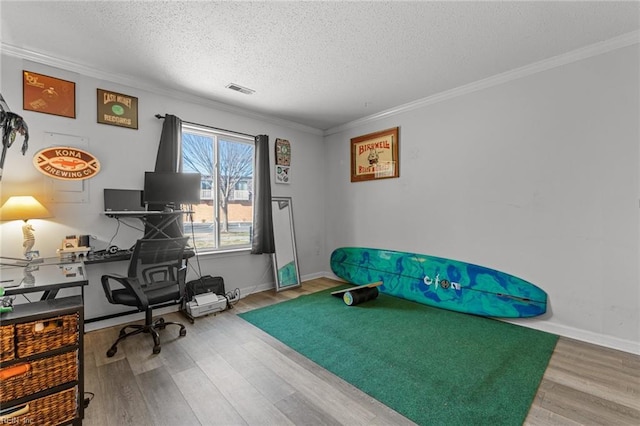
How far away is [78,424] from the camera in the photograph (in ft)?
5.01

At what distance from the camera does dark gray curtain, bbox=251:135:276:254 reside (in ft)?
13.4

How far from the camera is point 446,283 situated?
3.42 metres

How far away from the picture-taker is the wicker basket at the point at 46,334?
138 centimetres

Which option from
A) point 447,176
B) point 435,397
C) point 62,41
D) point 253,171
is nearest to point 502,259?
point 447,176

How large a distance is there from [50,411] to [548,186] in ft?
13.6

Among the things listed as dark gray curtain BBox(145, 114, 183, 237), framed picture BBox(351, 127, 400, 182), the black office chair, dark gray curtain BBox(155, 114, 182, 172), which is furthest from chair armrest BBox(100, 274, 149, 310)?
framed picture BBox(351, 127, 400, 182)

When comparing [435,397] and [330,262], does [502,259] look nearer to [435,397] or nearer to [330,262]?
[435,397]

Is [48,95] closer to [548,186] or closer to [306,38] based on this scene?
[306,38]

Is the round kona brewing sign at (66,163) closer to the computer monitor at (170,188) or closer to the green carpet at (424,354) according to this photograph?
the computer monitor at (170,188)

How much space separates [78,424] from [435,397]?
6.90ft

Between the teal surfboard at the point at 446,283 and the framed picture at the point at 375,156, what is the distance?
1.17 meters

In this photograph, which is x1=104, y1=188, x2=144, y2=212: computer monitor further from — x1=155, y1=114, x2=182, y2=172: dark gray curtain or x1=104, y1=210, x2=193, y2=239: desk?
x1=155, y1=114, x2=182, y2=172: dark gray curtain

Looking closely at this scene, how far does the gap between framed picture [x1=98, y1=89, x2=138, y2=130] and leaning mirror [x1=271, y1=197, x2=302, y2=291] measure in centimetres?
204

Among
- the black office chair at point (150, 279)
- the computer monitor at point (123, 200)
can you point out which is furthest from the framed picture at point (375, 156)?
the computer monitor at point (123, 200)
